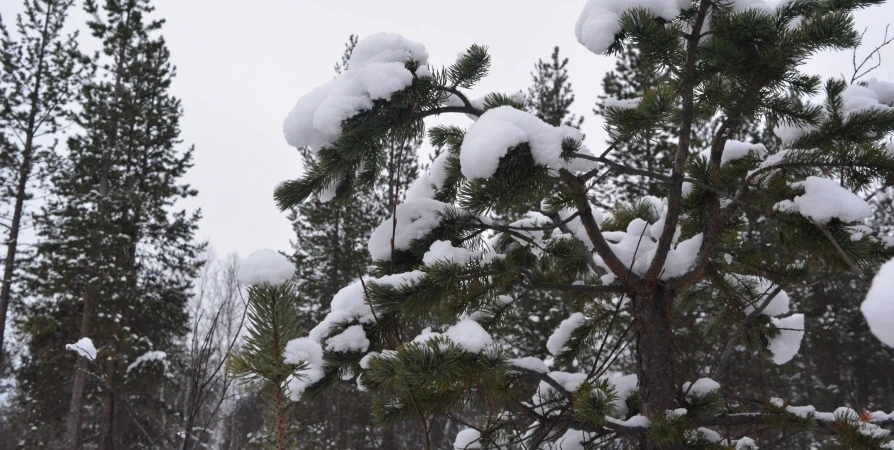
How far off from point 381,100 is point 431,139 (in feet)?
1.89

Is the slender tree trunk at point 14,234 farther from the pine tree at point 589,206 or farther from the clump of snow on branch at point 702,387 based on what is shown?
the clump of snow on branch at point 702,387

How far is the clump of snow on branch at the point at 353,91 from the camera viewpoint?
1957 mm

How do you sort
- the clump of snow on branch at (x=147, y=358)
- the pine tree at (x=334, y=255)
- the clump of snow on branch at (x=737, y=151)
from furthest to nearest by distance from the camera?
the pine tree at (x=334, y=255)
the clump of snow on branch at (x=147, y=358)
the clump of snow on branch at (x=737, y=151)

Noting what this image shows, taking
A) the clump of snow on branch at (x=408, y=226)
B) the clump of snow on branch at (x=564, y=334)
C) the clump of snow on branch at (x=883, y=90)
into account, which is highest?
the clump of snow on branch at (x=883, y=90)

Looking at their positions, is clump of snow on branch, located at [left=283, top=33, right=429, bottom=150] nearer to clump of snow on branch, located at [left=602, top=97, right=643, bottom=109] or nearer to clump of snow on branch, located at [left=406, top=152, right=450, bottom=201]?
clump of snow on branch, located at [left=406, top=152, right=450, bottom=201]

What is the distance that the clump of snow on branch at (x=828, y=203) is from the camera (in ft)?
5.41

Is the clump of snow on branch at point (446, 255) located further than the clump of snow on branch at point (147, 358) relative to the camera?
No

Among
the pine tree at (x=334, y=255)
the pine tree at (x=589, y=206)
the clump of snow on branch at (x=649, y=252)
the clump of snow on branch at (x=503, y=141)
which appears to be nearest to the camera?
the clump of snow on branch at (x=503, y=141)

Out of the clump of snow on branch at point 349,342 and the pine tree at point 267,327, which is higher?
the clump of snow on branch at point 349,342

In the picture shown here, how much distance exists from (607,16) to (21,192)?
14147mm

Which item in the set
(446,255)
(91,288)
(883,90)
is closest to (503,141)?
(446,255)

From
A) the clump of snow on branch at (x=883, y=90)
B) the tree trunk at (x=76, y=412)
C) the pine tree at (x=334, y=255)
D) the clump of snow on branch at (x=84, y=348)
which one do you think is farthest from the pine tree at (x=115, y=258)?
the clump of snow on branch at (x=883, y=90)

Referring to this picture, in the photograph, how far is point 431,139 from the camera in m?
2.58

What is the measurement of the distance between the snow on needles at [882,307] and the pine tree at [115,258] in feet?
38.4
